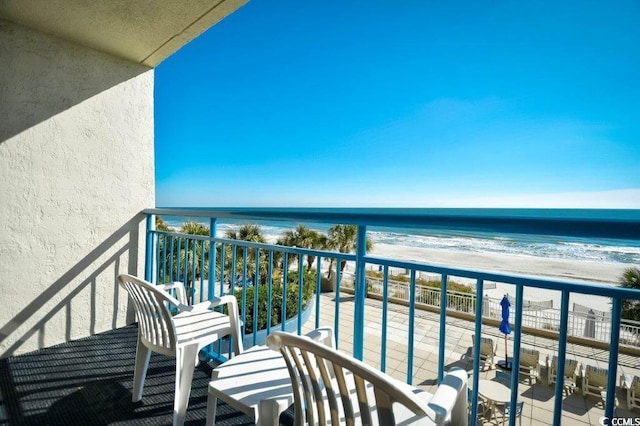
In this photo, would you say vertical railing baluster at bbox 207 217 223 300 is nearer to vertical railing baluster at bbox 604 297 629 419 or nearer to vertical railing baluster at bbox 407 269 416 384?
vertical railing baluster at bbox 407 269 416 384

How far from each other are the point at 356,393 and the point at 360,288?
76cm

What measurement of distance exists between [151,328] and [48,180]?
1.81 m

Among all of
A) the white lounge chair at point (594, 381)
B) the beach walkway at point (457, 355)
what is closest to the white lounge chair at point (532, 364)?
the beach walkway at point (457, 355)

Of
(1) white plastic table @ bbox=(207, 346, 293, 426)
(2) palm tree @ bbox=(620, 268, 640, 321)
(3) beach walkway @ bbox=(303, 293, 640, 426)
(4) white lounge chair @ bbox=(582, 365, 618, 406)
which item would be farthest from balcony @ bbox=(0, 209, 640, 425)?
(2) palm tree @ bbox=(620, 268, 640, 321)

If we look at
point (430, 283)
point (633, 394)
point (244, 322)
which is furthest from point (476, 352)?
point (430, 283)

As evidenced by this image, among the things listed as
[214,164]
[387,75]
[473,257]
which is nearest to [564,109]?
[387,75]

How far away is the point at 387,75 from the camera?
33.4 metres

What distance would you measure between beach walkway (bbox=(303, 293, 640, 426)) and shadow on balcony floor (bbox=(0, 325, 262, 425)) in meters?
2.81

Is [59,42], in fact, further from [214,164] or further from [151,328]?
[214,164]

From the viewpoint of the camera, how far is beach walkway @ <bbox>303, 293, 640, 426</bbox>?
24.8ft

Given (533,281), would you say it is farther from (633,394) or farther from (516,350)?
(633,394)

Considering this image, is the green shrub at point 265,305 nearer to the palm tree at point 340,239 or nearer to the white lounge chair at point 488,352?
the white lounge chair at point 488,352

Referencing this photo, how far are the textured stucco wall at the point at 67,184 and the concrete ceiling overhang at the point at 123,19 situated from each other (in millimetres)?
168

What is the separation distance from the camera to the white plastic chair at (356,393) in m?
0.70
